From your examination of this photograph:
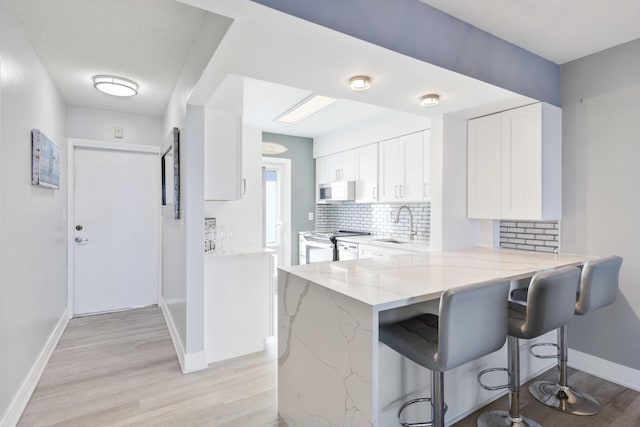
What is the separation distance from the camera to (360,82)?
2.09m

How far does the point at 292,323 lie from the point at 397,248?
2081 millimetres

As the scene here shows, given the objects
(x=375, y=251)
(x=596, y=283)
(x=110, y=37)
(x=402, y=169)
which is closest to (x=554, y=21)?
(x=596, y=283)

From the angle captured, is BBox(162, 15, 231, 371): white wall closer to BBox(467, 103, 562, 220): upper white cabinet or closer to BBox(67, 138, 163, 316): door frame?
BBox(67, 138, 163, 316): door frame

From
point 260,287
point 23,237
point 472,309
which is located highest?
point 23,237

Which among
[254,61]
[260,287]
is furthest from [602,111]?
[260,287]

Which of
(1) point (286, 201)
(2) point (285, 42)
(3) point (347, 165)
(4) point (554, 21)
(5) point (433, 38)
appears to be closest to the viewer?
(2) point (285, 42)

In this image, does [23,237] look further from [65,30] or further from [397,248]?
[397,248]

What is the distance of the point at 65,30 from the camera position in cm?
218

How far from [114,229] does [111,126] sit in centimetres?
123

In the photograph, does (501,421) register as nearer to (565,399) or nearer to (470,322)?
(565,399)

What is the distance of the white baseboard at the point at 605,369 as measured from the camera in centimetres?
233

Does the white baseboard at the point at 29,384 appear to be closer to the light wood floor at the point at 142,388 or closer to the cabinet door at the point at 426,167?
the light wood floor at the point at 142,388

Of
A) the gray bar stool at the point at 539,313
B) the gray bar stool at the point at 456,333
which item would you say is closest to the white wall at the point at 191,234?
the gray bar stool at the point at 456,333

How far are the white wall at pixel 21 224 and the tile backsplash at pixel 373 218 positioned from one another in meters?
3.77
